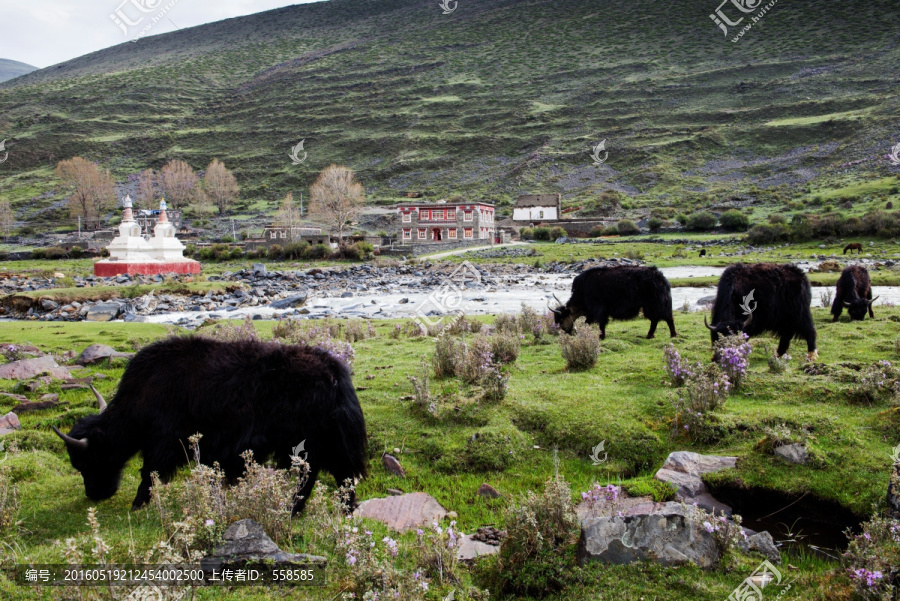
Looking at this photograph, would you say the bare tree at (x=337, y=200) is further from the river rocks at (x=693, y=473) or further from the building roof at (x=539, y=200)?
the river rocks at (x=693, y=473)

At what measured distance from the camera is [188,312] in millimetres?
20969

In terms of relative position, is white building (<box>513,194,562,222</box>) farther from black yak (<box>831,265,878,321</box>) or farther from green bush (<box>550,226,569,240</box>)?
black yak (<box>831,265,878,321</box>)

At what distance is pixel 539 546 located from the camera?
3.77 meters

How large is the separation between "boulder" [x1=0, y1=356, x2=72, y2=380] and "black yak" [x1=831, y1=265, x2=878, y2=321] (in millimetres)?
14803

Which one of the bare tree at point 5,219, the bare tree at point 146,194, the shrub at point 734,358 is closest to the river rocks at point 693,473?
the shrub at point 734,358

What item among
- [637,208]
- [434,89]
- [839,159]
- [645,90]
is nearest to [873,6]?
[645,90]

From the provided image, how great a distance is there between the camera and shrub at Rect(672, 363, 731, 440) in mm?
5879

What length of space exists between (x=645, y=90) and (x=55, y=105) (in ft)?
476

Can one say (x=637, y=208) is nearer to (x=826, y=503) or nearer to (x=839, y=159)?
(x=839, y=159)

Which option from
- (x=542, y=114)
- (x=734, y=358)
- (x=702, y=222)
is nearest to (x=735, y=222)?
(x=702, y=222)

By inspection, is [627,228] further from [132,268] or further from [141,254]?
[132,268]

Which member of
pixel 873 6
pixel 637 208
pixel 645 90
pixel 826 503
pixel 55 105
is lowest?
pixel 826 503

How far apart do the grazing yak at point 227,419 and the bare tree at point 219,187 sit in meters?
93.1

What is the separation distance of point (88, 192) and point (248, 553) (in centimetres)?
9855
